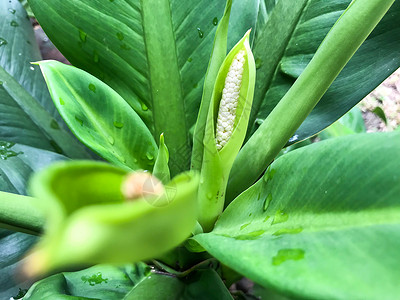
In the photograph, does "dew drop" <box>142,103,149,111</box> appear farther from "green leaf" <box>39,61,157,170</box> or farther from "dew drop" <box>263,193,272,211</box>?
"dew drop" <box>263,193,272,211</box>

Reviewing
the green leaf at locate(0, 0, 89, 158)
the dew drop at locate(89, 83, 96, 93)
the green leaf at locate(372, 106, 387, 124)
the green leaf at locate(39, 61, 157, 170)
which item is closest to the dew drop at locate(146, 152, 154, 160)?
the green leaf at locate(39, 61, 157, 170)

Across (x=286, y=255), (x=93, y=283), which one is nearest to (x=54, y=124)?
(x=93, y=283)

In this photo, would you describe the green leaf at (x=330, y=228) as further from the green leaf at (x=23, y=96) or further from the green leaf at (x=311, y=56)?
the green leaf at (x=23, y=96)

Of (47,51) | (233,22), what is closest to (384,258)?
(233,22)

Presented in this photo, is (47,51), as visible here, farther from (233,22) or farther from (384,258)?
(384,258)

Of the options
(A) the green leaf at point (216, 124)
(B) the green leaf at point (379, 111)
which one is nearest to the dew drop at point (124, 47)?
(A) the green leaf at point (216, 124)

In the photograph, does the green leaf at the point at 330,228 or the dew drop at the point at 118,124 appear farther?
the dew drop at the point at 118,124
